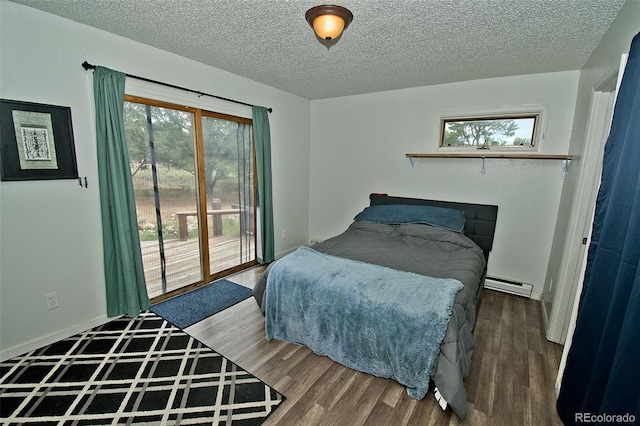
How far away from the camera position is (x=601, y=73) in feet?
6.66

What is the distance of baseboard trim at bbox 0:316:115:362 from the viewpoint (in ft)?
6.61

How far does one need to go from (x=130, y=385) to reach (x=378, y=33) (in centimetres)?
310

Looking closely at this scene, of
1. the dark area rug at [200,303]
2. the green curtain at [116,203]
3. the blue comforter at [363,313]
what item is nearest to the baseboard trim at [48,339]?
the green curtain at [116,203]

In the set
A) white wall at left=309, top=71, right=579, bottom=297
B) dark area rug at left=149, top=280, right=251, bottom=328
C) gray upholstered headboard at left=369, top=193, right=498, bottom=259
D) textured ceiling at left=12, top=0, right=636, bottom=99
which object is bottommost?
dark area rug at left=149, top=280, right=251, bottom=328

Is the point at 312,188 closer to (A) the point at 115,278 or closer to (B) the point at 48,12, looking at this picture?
(A) the point at 115,278

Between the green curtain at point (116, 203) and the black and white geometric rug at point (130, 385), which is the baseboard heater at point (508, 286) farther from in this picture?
the green curtain at point (116, 203)

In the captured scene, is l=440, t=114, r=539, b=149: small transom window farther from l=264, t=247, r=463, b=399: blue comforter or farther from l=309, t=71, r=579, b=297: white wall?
l=264, t=247, r=463, b=399: blue comforter

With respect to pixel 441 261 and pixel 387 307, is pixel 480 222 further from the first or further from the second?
pixel 387 307

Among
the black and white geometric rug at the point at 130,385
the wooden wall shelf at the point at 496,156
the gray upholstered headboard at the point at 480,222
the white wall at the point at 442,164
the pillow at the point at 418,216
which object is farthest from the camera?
the gray upholstered headboard at the point at 480,222

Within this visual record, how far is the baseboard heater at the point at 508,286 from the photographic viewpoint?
3.12 meters

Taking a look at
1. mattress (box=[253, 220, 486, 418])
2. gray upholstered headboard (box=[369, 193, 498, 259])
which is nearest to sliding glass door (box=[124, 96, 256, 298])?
mattress (box=[253, 220, 486, 418])

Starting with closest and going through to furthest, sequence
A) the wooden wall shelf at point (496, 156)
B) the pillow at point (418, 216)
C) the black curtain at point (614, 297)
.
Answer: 1. the black curtain at point (614, 297)
2. the wooden wall shelf at point (496, 156)
3. the pillow at point (418, 216)

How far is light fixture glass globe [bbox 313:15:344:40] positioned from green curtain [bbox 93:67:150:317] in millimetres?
1778

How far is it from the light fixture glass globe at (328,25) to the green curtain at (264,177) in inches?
76.7
